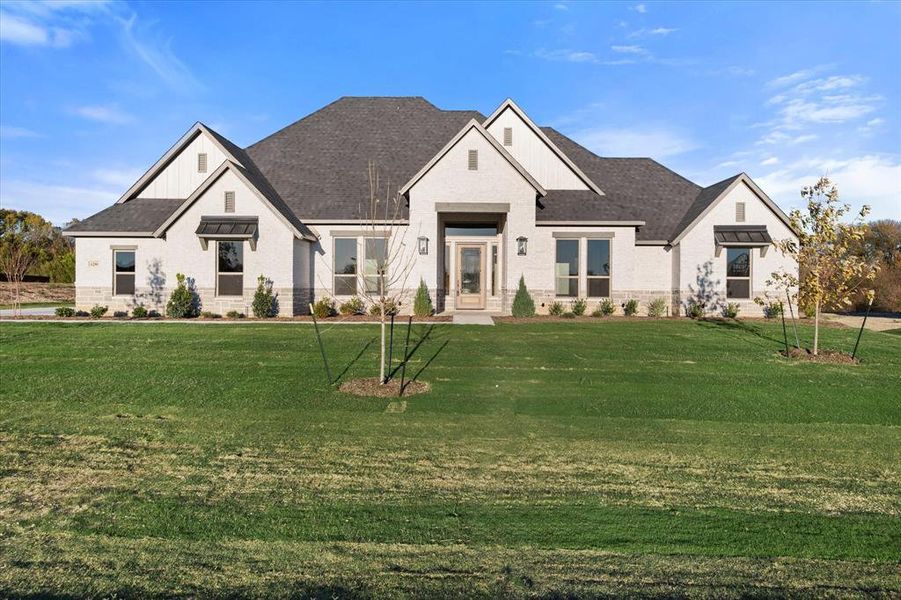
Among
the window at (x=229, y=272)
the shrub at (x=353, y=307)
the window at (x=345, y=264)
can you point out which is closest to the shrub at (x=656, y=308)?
the shrub at (x=353, y=307)

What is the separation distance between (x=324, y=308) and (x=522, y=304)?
23.9ft

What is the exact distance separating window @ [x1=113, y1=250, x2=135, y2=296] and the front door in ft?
42.0

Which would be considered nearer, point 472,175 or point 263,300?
point 263,300

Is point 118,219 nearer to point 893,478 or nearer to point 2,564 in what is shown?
point 2,564

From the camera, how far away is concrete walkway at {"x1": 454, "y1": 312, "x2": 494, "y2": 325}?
16031 millimetres

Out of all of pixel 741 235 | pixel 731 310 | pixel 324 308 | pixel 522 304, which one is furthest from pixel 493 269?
pixel 741 235

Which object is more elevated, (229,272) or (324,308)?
(229,272)

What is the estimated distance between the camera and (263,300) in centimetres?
1770

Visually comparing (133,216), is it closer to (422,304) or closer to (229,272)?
(229,272)

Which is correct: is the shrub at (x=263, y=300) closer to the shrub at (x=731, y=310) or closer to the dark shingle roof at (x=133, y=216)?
the dark shingle roof at (x=133, y=216)

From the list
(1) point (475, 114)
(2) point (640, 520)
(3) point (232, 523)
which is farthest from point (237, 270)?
(2) point (640, 520)

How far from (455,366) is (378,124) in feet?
57.7

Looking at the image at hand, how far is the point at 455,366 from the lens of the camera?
10250 mm

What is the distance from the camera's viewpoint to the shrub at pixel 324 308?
18.1 m
